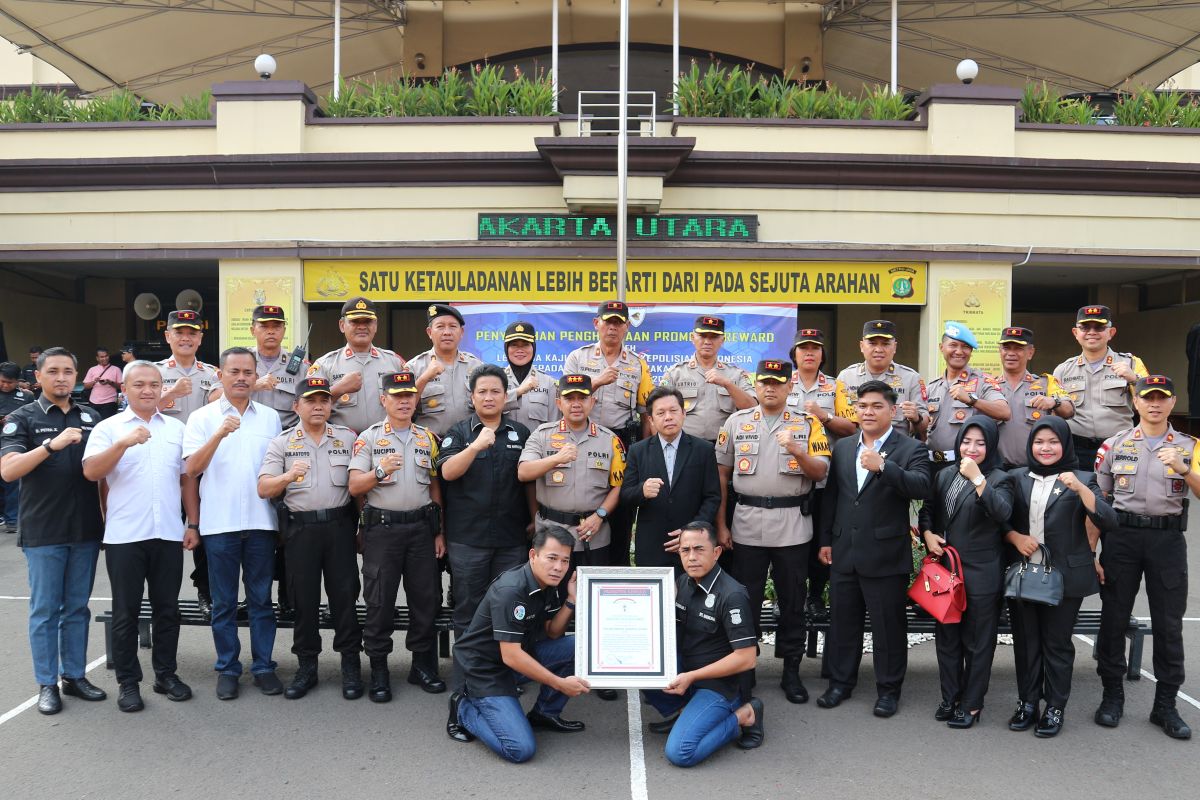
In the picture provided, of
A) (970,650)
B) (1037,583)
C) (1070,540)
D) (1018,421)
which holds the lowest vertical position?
(970,650)

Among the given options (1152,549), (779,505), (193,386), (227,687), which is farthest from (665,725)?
(193,386)

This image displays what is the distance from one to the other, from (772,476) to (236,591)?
333cm

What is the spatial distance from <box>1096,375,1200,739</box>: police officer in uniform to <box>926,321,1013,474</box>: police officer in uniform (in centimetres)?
123

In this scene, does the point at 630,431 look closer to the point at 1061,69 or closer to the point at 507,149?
the point at 507,149

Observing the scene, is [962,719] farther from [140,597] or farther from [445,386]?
[140,597]

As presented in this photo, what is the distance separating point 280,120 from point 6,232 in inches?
157

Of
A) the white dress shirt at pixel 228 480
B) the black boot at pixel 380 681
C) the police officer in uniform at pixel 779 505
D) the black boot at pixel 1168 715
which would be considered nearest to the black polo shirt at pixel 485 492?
the black boot at pixel 380 681

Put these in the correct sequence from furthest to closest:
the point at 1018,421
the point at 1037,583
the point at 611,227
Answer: the point at 611,227, the point at 1018,421, the point at 1037,583

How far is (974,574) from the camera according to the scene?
5168mm

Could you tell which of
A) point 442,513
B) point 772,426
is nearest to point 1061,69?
point 772,426

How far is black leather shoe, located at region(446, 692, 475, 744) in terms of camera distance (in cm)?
495

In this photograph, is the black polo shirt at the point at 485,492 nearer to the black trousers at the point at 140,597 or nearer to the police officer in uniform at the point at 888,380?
the black trousers at the point at 140,597

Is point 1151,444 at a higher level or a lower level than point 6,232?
lower

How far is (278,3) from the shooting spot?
15.2 meters
